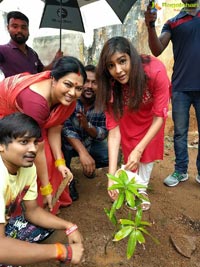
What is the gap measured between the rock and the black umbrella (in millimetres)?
2258

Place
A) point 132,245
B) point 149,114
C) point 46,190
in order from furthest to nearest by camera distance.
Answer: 1. point 149,114
2. point 46,190
3. point 132,245

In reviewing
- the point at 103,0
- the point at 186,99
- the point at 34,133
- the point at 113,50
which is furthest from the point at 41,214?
the point at 103,0

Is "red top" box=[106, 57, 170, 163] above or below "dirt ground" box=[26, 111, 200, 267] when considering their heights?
above

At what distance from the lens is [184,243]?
2250 mm

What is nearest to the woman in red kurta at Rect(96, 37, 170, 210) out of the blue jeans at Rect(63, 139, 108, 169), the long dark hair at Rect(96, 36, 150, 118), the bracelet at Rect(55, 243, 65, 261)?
the long dark hair at Rect(96, 36, 150, 118)

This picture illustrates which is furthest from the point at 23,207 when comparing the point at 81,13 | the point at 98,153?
the point at 81,13

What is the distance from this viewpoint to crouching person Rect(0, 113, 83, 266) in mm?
1352

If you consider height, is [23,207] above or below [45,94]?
below

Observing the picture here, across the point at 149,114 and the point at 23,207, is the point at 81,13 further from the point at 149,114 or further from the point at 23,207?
the point at 23,207

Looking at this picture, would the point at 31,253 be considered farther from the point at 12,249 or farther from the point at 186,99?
the point at 186,99

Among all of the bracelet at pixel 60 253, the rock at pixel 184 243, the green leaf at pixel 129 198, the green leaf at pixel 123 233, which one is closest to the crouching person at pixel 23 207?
the bracelet at pixel 60 253

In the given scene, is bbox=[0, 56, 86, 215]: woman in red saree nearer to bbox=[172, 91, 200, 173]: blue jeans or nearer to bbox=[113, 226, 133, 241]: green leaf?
bbox=[113, 226, 133, 241]: green leaf

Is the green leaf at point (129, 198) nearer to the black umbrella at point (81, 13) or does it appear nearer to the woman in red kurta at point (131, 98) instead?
the woman in red kurta at point (131, 98)

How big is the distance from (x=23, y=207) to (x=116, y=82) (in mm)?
1083
